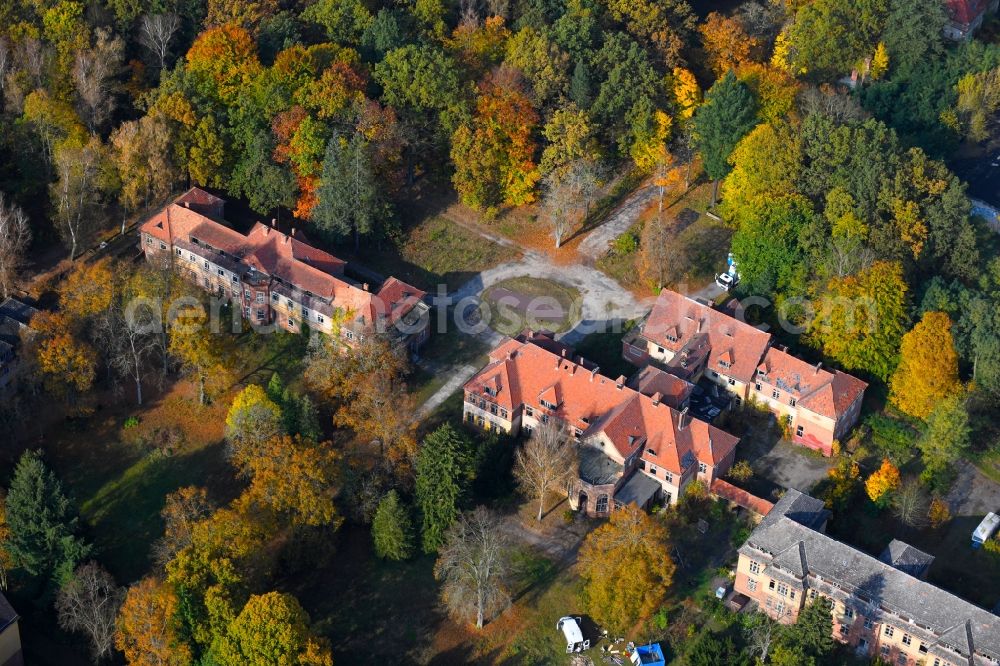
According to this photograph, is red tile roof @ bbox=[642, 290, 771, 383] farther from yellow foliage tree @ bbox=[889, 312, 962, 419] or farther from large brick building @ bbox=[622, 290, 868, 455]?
yellow foliage tree @ bbox=[889, 312, 962, 419]

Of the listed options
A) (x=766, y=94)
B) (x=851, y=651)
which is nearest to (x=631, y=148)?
(x=766, y=94)

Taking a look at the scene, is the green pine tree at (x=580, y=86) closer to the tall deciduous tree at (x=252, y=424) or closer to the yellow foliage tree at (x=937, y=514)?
the tall deciduous tree at (x=252, y=424)

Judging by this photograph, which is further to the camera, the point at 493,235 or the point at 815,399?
the point at 493,235

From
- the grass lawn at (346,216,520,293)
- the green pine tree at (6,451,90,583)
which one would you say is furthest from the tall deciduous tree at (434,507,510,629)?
the grass lawn at (346,216,520,293)

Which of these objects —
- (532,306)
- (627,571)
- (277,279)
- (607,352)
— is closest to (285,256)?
(277,279)

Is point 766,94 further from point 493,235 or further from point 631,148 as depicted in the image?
point 493,235

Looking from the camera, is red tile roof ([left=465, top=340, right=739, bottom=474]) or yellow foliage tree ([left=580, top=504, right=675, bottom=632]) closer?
yellow foliage tree ([left=580, top=504, right=675, bottom=632])
